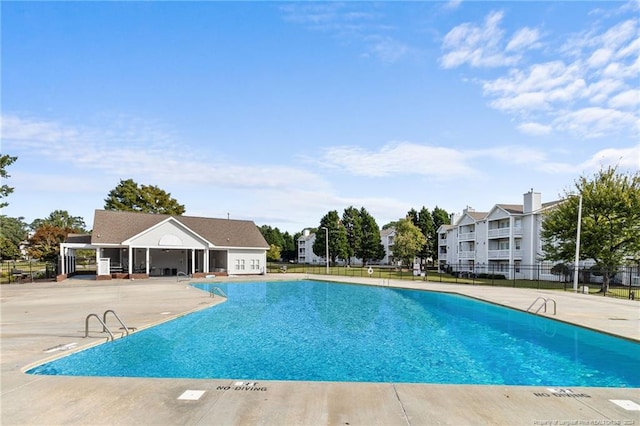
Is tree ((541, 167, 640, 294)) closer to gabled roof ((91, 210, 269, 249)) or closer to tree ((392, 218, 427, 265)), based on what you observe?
tree ((392, 218, 427, 265))

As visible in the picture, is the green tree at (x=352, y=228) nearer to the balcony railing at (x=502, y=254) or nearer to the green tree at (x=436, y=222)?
the green tree at (x=436, y=222)

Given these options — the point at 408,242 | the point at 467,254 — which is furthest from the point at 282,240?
the point at 467,254

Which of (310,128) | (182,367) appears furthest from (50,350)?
(310,128)

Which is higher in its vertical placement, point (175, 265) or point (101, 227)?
point (101, 227)

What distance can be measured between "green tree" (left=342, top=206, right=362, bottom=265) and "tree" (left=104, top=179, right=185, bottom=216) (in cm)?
2952

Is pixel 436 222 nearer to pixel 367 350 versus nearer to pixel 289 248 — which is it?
pixel 289 248

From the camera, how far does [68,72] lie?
668 inches

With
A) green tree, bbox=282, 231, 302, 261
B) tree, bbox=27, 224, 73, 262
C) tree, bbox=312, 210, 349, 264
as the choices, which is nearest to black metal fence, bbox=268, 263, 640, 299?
tree, bbox=312, 210, 349, 264

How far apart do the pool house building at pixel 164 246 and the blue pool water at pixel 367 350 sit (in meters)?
22.1

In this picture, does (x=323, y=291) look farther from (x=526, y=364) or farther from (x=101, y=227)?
(x=101, y=227)

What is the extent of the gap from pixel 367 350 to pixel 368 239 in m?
57.2

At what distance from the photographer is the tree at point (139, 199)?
57562 millimetres

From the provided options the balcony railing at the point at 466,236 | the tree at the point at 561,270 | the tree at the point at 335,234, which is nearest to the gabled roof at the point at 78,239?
the tree at the point at 335,234

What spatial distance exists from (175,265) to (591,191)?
40.5m
